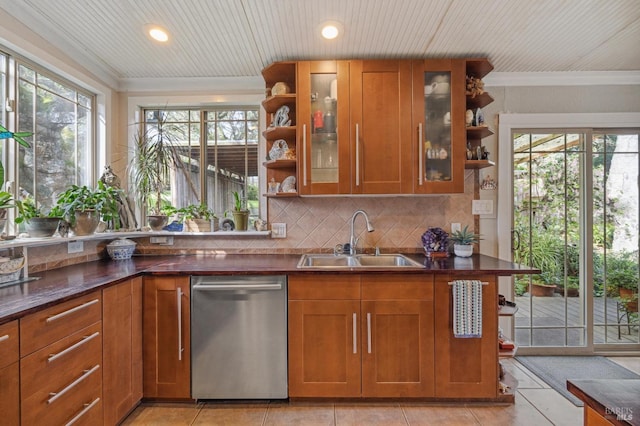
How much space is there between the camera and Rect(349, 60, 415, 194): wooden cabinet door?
2.29 metres

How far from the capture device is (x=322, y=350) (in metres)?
1.96

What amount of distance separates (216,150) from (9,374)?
2071 mm

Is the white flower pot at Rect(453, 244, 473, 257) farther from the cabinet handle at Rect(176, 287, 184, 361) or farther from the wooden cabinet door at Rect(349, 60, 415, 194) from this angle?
the cabinet handle at Rect(176, 287, 184, 361)

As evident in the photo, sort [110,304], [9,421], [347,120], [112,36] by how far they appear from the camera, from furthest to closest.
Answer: [347,120]
[112,36]
[110,304]
[9,421]

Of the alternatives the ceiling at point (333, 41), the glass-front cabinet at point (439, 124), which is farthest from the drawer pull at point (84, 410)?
the glass-front cabinet at point (439, 124)

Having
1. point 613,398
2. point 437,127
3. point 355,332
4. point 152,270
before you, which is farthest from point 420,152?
point 152,270

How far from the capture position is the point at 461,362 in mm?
1943

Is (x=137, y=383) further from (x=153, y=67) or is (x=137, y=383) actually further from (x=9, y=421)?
(x=153, y=67)

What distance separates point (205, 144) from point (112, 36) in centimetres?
99

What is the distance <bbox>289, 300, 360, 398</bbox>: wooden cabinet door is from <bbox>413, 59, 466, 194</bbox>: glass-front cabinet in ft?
3.58

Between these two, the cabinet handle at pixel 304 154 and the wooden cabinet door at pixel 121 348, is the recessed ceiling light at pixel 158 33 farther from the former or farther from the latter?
the wooden cabinet door at pixel 121 348

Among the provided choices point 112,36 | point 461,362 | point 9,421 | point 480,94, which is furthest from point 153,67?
point 461,362

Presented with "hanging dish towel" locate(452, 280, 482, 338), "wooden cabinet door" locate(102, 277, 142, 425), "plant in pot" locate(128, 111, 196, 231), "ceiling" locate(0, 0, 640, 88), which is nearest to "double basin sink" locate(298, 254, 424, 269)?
"hanging dish towel" locate(452, 280, 482, 338)

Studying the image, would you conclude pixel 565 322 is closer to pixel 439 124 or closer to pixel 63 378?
pixel 439 124
